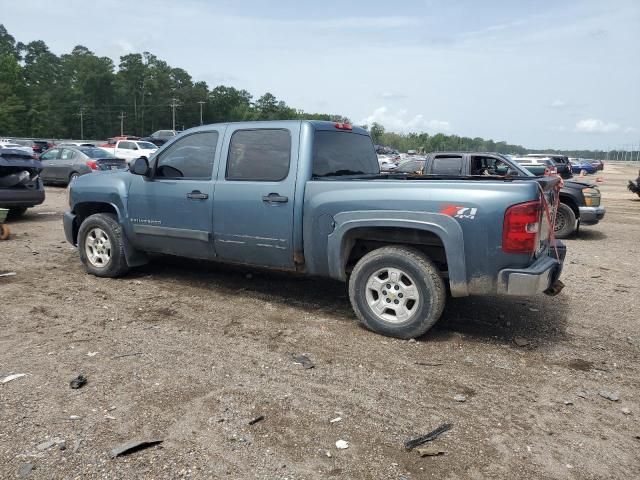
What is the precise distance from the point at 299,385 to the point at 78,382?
155cm

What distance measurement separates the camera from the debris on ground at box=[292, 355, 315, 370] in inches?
159

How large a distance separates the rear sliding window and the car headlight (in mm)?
6676

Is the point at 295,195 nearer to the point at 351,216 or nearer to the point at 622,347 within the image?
the point at 351,216

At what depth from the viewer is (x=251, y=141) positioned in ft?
17.7

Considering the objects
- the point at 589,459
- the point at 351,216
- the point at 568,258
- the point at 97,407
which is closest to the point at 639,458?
the point at 589,459

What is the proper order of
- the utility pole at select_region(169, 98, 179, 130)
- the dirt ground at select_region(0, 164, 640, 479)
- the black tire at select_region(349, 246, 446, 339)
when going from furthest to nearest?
the utility pole at select_region(169, 98, 179, 130)
the black tire at select_region(349, 246, 446, 339)
the dirt ground at select_region(0, 164, 640, 479)

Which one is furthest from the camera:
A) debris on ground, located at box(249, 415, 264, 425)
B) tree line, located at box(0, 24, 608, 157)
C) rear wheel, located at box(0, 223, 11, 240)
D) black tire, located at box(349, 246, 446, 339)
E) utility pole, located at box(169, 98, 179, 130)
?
utility pole, located at box(169, 98, 179, 130)

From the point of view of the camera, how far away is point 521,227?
402 centimetres

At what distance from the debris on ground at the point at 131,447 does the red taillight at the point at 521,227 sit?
2855 millimetres

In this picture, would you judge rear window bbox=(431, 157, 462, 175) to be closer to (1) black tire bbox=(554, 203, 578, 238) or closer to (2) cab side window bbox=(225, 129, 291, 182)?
(1) black tire bbox=(554, 203, 578, 238)

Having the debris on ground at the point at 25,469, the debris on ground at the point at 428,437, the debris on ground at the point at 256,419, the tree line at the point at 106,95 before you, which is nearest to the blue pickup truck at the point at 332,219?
the debris on ground at the point at 428,437

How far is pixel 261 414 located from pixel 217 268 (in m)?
4.00

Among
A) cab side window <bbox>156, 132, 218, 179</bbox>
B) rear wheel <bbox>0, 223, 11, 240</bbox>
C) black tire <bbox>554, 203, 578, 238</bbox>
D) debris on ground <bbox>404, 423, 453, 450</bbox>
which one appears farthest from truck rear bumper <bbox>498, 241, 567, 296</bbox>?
rear wheel <bbox>0, 223, 11, 240</bbox>

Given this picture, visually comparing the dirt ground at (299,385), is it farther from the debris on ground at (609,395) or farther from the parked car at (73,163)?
the parked car at (73,163)
